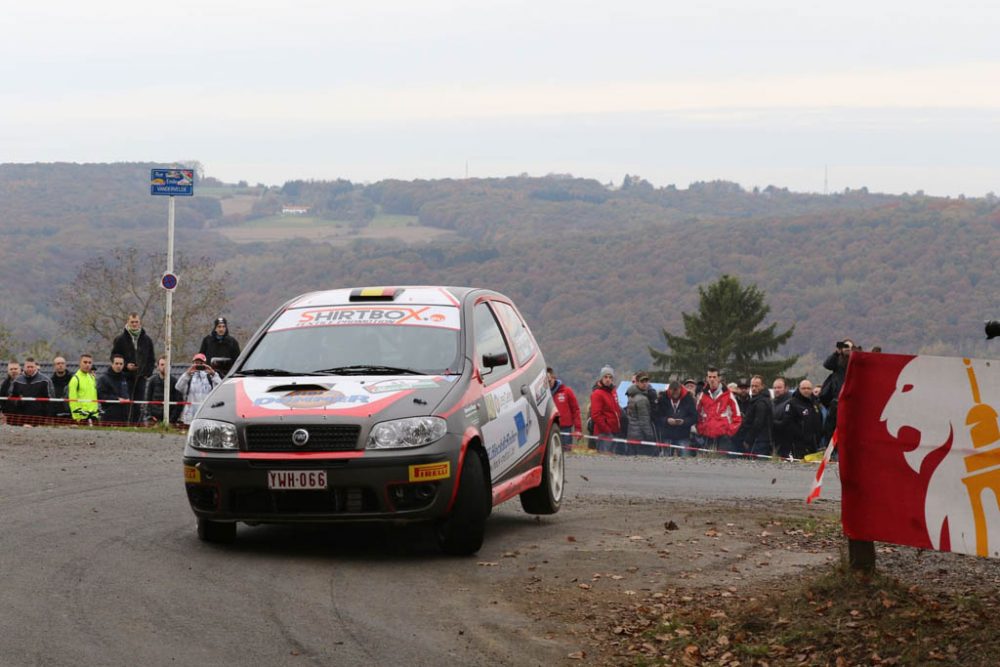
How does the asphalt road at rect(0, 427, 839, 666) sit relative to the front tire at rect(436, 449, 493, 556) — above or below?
below

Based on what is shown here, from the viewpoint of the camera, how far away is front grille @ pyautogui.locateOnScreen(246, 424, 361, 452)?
9.48 metres

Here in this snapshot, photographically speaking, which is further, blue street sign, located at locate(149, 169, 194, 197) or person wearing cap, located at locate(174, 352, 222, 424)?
blue street sign, located at locate(149, 169, 194, 197)

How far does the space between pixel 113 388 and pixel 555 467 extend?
13.8 m

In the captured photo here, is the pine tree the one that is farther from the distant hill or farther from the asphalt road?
the asphalt road

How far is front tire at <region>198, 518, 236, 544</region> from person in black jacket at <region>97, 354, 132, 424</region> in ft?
47.4

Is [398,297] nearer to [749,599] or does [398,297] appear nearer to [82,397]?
[749,599]

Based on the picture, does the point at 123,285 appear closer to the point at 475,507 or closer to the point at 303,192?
the point at 475,507

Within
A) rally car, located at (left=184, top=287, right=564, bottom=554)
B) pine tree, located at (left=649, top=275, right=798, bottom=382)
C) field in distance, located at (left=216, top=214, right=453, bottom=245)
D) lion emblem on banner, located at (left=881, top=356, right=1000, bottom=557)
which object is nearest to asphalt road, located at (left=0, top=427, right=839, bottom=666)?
rally car, located at (left=184, top=287, right=564, bottom=554)

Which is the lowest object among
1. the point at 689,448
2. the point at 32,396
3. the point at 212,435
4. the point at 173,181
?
the point at 689,448

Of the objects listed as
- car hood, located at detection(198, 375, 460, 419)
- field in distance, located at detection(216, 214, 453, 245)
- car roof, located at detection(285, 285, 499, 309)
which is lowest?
car hood, located at detection(198, 375, 460, 419)

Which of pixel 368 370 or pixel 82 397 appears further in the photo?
pixel 82 397

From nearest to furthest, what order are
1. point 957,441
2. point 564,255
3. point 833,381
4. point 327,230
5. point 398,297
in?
Answer: point 957,441
point 398,297
point 833,381
point 564,255
point 327,230

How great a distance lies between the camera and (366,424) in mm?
9492

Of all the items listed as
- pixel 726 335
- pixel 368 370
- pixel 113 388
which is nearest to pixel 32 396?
pixel 113 388
